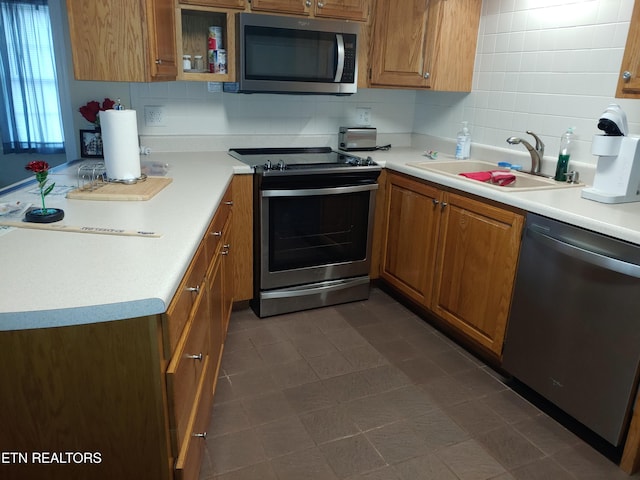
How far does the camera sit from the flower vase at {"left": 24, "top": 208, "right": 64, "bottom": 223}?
153cm

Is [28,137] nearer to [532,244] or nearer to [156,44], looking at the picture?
[156,44]

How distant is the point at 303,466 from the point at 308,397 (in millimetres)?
414

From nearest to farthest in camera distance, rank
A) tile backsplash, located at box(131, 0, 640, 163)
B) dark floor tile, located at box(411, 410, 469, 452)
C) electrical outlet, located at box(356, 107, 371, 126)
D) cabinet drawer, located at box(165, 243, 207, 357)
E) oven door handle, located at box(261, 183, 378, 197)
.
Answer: cabinet drawer, located at box(165, 243, 207, 357)
dark floor tile, located at box(411, 410, 469, 452)
tile backsplash, located at box(131, 0, 640, 163)
oven door handle, located at box(261, 183, 378, 197)
electrical outlet, located at box(356, 107, 371, 126)

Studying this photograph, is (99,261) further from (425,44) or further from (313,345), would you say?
(425,44)

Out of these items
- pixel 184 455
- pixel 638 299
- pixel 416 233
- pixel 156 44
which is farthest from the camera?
pixel 416 233

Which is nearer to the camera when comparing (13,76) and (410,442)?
(410,442)

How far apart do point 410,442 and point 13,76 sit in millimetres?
4322

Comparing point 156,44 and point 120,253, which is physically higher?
point 156,44

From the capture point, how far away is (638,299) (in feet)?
5.39

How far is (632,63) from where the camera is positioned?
5.90ft

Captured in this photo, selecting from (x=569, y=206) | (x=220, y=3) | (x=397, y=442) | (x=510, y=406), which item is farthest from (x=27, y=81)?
(x=510, y=406)

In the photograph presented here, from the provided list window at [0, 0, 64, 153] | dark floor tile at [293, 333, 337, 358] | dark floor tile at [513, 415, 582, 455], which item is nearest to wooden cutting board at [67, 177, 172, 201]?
dark floor tile at [293, 333, 337, 358]

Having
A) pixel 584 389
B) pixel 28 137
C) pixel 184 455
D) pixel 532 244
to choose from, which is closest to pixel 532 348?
pixel 584 389

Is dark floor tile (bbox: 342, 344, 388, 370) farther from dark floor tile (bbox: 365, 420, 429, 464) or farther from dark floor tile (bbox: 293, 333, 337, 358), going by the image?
dark floor tile (bbox: 365, 420, 429, 464)
